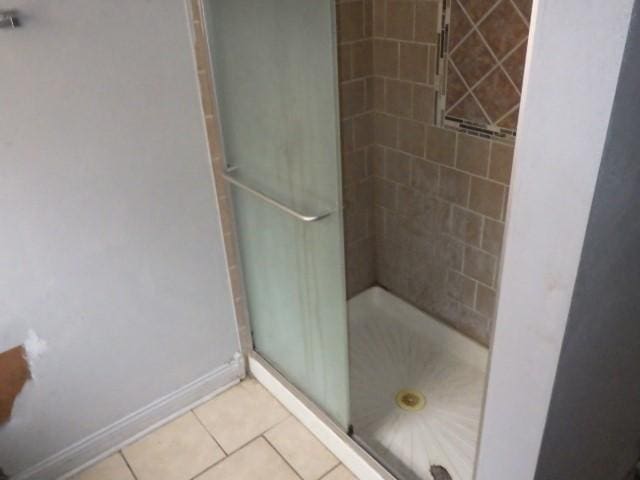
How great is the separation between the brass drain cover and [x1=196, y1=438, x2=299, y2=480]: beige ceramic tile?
1.66ft

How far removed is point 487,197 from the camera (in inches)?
77.3

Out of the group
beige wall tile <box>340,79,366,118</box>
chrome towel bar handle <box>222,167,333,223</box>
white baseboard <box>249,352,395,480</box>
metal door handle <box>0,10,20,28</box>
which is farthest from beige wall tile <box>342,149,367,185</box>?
metal door handle <box>0,10,20,28</box>

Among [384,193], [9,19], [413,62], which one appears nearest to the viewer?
[9,19]

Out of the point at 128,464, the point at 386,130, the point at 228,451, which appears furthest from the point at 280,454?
the point at 386,130

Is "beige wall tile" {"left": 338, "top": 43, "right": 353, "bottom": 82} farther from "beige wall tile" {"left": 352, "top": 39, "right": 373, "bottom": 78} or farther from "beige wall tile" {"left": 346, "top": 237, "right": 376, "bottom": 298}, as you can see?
"beige wall tile" {"left": 346, "top": 237, "right": 376, "bottom": 298}

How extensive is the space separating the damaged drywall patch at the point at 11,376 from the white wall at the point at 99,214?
1.1 inches

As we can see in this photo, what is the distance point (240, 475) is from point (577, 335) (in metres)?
1.30

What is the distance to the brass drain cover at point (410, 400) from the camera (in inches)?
80.0

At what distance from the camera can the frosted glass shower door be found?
4.33 ft

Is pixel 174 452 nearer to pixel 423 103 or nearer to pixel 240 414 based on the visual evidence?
pixel 240 414

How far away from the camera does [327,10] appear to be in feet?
3.87

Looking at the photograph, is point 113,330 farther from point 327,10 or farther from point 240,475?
point 327,10

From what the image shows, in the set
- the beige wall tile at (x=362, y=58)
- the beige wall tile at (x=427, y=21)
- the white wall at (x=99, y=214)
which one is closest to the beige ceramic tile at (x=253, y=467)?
the white wall at (x=99, y=214)

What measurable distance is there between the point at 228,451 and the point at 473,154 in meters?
1.39
